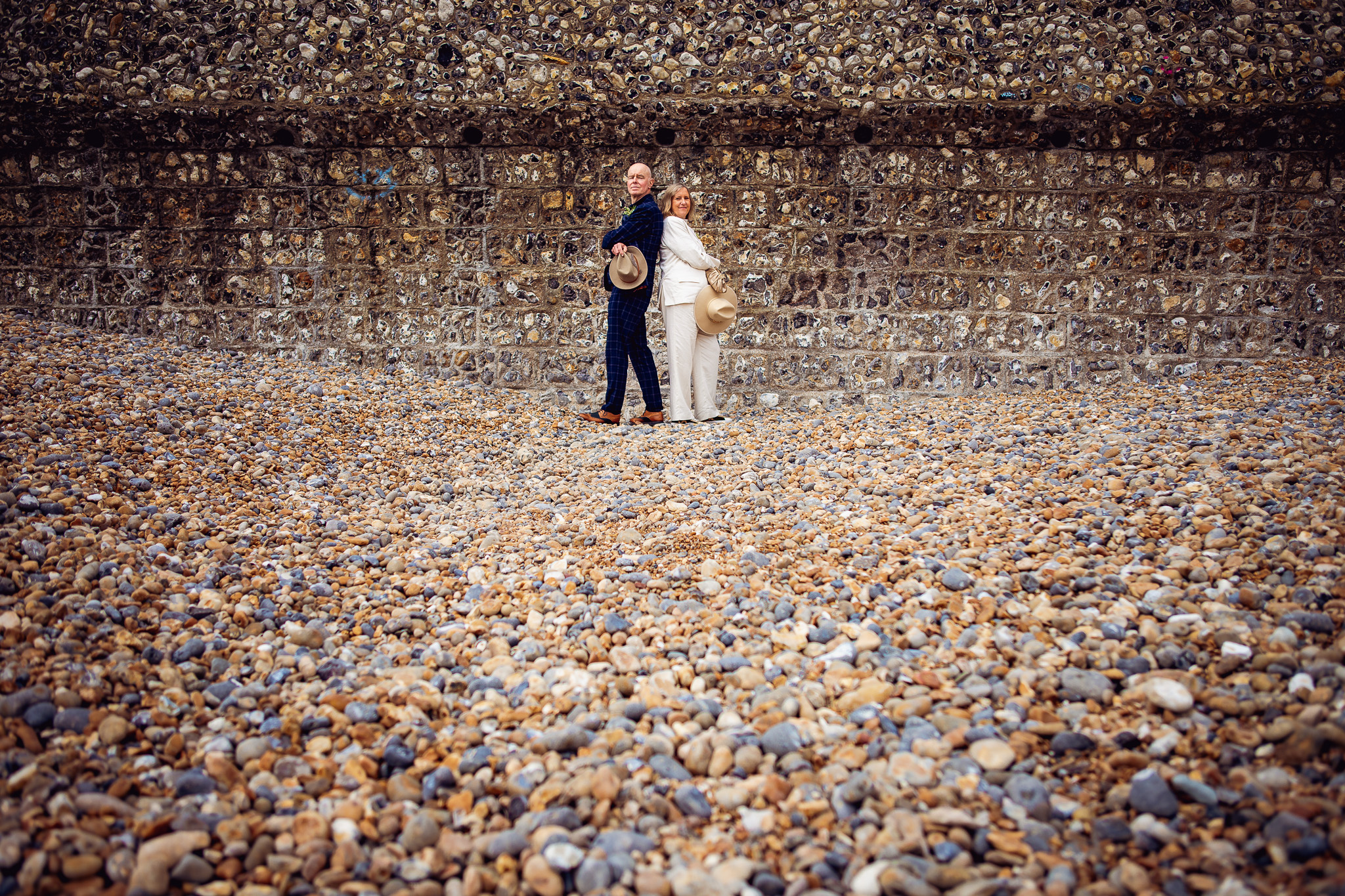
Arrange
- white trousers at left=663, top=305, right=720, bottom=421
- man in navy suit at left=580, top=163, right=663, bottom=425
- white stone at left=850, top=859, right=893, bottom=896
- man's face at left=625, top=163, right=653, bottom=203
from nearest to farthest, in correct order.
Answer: white stone at left=850, top=859, right=893, bottom=896
man's face at left=625, top=163, right=653, bottom=203
man in navy suit at left=580, top=163, right=663, bottom=425
white trousers at left=663, top=305, right=720, bottom=421

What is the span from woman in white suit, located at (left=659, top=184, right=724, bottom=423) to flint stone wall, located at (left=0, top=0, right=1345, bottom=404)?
2.27 feet

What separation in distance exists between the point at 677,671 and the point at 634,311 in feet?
12.1

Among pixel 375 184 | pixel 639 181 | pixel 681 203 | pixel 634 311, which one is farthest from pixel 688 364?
pixel 375 184

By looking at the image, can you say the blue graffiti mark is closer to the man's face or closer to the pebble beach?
the man's face

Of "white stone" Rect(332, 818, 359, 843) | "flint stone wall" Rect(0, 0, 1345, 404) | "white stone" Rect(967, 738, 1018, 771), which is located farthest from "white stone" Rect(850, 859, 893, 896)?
"flint stone wall" Rect(0, 0, 1345, 404)

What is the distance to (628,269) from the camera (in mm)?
5012

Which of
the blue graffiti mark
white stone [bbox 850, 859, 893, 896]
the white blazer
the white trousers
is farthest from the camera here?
the blue graffiti mark

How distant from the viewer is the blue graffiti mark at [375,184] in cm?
594

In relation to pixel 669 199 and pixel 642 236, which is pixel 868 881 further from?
pixel 669 199

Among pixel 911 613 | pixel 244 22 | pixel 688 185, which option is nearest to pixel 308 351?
pixel 244 22

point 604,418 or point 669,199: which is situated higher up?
point 669,199

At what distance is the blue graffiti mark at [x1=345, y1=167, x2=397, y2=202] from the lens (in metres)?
5.94

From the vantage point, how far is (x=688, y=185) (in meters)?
5.86

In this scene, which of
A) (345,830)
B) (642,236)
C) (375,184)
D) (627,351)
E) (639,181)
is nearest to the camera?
(345,830)
